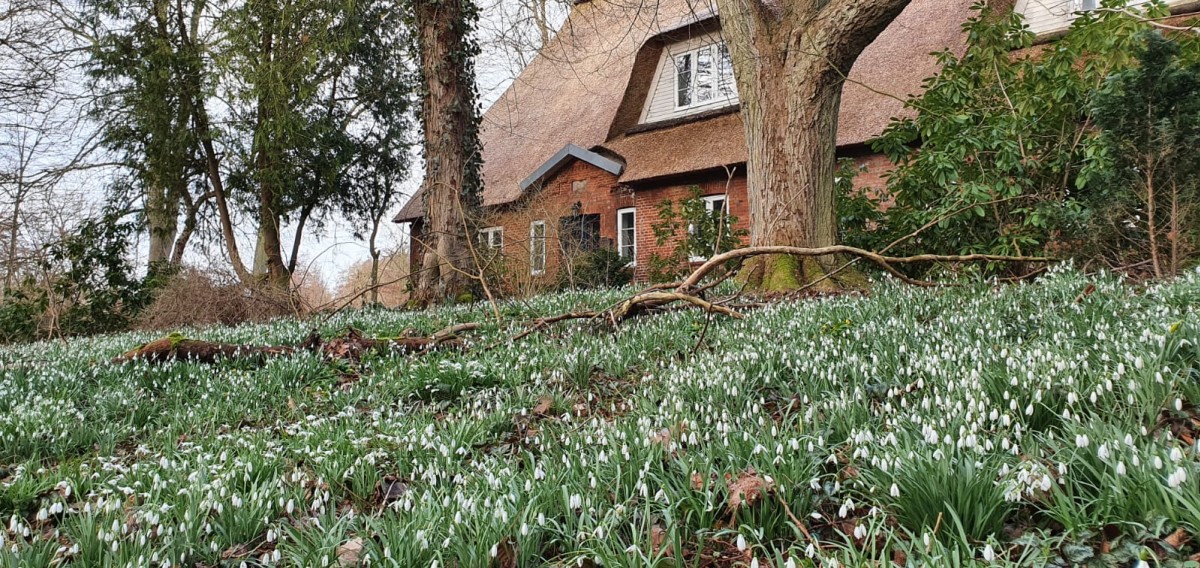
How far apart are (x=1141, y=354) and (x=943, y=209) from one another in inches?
287

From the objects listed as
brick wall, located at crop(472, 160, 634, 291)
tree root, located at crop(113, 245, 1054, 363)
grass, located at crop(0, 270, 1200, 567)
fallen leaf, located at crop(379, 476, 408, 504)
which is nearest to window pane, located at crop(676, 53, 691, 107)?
brick wall, located at crop(472, 160, 634, 291)

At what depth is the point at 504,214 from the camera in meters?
21.1

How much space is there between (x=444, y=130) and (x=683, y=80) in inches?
376

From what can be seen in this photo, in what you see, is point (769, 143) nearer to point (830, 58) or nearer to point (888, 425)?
point (830, 58)

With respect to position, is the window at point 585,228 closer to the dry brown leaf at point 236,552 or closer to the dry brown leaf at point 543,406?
the dry brown leaf at point 543,406

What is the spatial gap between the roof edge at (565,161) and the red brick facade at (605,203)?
33 centimetres

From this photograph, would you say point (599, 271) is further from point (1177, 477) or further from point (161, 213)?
point (1177, 477)

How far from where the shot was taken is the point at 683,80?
20.5 m

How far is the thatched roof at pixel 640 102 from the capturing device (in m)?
16.3

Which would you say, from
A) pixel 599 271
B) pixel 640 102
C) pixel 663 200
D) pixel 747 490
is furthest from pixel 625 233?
pixel 747 490

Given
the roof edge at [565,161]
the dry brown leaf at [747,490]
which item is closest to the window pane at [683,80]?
the roof edge at [565,161]

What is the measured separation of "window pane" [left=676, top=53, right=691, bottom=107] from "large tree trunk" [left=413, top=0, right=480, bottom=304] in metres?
8.06

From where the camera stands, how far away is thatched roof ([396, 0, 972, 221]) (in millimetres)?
16344

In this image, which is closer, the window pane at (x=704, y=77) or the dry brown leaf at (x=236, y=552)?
the dry brown leaf at (x=236, y=552)
